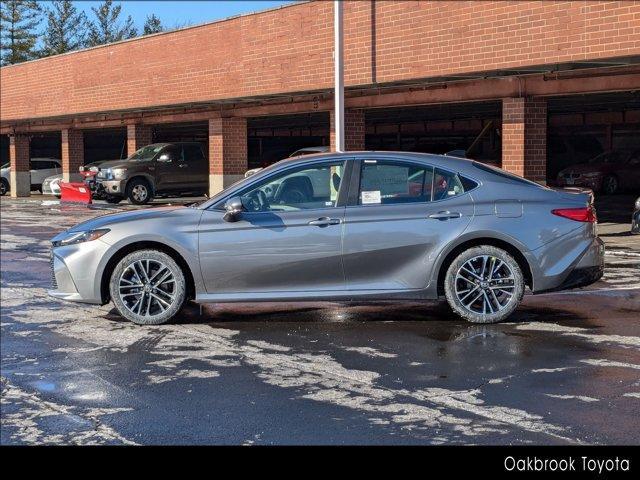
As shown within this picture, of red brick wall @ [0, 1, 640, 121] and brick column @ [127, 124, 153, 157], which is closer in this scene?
red brick wall @ [0, 1, 640, 121]

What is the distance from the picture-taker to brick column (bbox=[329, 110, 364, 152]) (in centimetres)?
2233

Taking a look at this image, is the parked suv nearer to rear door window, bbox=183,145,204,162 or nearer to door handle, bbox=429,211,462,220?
rear door window, bbox=183,145,204,162

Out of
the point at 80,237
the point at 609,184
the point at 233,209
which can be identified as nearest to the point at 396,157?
the point at 233,209

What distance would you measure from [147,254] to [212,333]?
40.6 inches

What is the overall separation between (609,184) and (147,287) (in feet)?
83.3

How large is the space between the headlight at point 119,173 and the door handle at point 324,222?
20958 mm

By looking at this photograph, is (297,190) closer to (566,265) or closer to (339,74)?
(566,265)

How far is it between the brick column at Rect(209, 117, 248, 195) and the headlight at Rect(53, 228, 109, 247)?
57.4 ft

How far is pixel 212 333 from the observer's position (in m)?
8.73

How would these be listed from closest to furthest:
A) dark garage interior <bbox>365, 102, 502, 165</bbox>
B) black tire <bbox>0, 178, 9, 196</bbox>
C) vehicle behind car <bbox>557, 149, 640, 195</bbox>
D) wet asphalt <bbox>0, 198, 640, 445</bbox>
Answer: wet asphalt <bbox>0, 198, 640, 445</bbox> → dark garage interior <bbox>365, 102, 502, 165</bbox> → vehicle behind car <bbox>557, 149, 640, 195</bbox> → black tire <bbox>0, 178, 9, 196</bbox>

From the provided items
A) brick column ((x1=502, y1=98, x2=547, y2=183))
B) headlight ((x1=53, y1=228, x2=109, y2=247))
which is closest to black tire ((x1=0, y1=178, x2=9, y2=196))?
brick column ((x1=502, y1=98, x2=547, y2=183))

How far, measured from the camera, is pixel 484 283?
878 centimetres

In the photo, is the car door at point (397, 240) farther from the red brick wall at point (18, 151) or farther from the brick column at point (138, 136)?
the red brick wall at point (18, 151)
